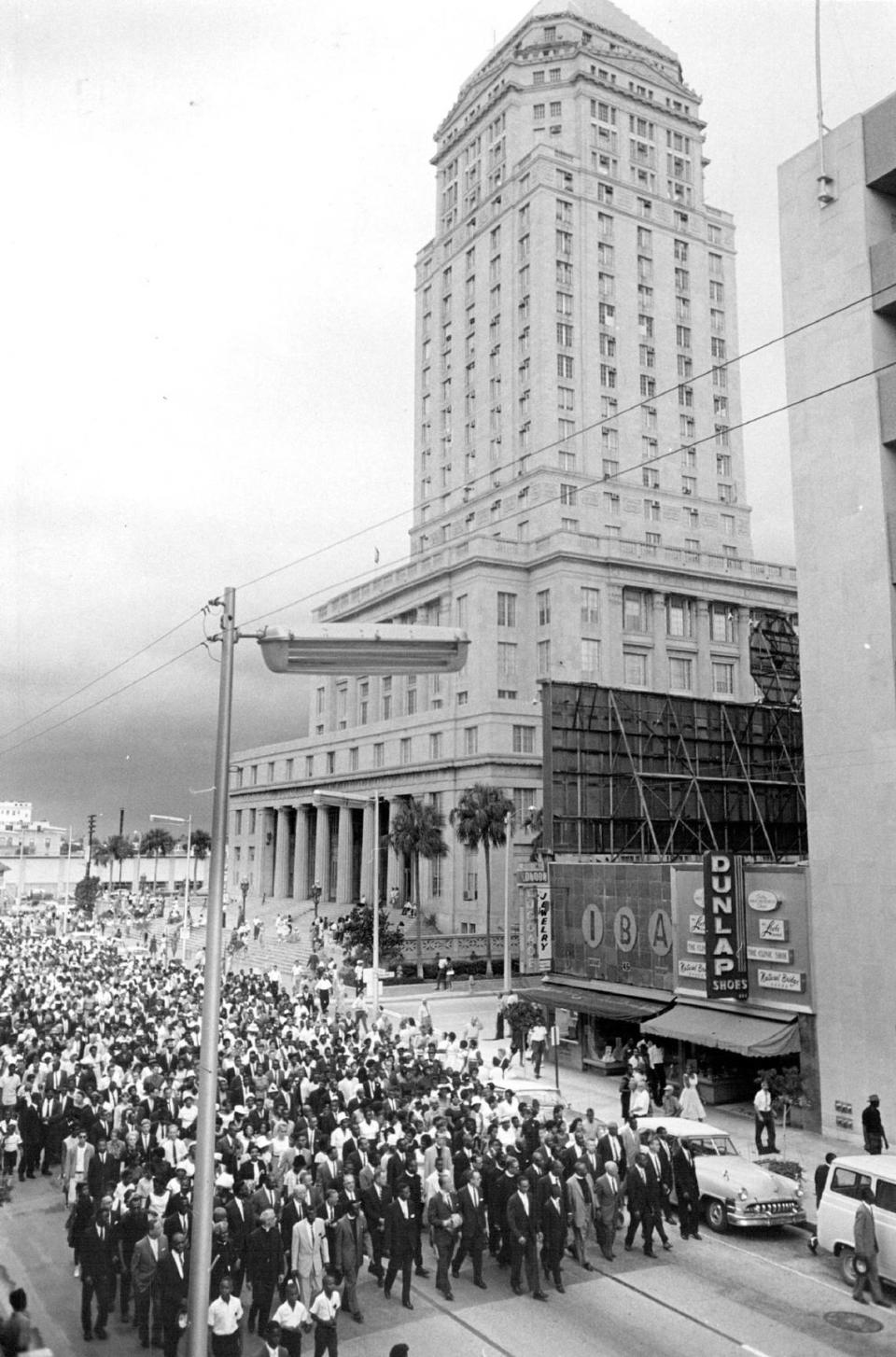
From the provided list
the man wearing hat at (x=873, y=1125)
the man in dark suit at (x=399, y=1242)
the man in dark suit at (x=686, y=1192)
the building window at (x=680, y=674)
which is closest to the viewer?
the man in dark suit at (x=399, y=1242)

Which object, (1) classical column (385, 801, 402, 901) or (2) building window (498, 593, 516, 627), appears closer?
(1) classical column (385, 801, 402, 901)

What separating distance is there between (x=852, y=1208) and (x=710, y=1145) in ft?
13.9

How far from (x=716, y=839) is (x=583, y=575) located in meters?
31.4

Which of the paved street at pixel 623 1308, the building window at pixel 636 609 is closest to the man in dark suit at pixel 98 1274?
the paved street at pixel 623 1308

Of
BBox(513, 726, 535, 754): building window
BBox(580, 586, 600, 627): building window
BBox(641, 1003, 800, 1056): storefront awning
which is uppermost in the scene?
BBox(580, 586, 600, 627): building window

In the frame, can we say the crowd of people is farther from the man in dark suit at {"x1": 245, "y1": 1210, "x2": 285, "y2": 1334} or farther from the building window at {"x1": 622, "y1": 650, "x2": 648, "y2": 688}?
the building window at {"x1": 622, "y1": 650, "x2": 648, "y2": 688}

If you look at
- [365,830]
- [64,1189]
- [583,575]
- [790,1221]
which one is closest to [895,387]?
[790,1221]

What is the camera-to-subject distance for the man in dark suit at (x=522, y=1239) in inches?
618

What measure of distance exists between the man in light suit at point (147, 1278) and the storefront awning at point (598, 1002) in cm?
2059

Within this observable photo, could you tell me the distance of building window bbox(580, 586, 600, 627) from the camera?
259ft

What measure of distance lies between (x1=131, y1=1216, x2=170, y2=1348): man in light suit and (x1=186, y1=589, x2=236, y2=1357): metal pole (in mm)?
3142

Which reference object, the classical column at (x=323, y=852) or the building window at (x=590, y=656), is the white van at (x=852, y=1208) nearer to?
the building window at (x=590, y=656)

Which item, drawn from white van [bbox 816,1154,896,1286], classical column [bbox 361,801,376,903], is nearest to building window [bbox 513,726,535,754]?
classical column [bbox 361,801,376,903]

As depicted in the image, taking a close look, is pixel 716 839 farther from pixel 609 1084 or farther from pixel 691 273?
pixel 691 273
